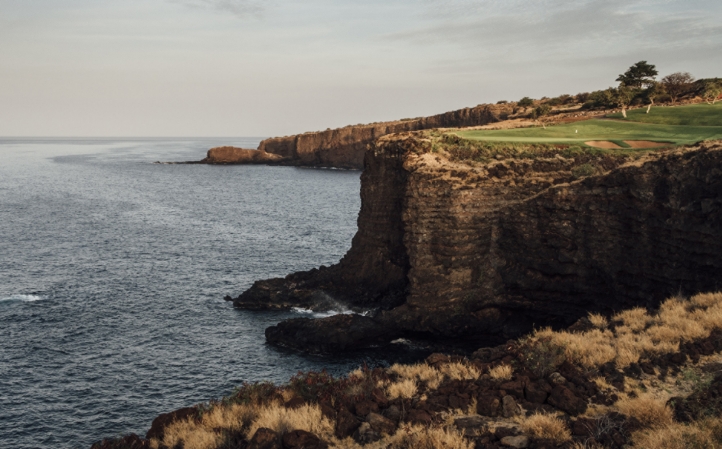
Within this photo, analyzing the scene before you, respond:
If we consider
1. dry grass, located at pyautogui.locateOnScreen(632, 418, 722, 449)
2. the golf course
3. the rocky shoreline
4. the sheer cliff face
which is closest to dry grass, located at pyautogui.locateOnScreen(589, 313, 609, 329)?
the rocky shoreline

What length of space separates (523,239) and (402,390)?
21.7 m

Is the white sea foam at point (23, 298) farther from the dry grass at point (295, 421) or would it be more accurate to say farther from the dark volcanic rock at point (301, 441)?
the dark volcanic rock at point (301, 441)

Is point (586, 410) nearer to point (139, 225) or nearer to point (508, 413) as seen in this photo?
point (508, 413)

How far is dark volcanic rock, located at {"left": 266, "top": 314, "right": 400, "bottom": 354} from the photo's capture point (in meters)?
35.0

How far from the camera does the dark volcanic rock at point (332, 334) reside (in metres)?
35.0

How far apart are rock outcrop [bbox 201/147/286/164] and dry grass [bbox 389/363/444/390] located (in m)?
169

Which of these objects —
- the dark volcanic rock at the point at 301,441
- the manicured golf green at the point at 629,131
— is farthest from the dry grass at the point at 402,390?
the manicured golf green at the point at 629,131

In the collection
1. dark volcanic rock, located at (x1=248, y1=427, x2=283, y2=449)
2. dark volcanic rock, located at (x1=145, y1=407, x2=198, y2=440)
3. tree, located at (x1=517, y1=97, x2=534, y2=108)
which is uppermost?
tree, located at (x1=517, y1=97, x2=534, y2=108)

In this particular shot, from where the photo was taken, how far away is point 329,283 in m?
45.5

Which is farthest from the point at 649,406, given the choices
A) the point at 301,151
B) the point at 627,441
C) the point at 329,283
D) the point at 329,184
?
the point at 301,151

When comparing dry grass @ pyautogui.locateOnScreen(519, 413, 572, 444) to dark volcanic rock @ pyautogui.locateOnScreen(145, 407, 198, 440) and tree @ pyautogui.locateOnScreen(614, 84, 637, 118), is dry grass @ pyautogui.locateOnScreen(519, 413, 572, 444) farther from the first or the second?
tree @ pyautogui.locateOnScreen(614, 84, 637, 118)

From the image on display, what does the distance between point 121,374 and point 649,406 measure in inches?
1109

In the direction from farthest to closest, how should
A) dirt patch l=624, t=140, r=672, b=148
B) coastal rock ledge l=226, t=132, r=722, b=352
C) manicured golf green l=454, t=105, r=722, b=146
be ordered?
manicured golf green l=454, t=105, r=722, b=146
dirt patch l=624, t=140, r=672, b=148
coastal rock ledge l=226, t=132, r=722, b=352

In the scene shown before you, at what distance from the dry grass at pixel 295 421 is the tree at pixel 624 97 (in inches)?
1673
